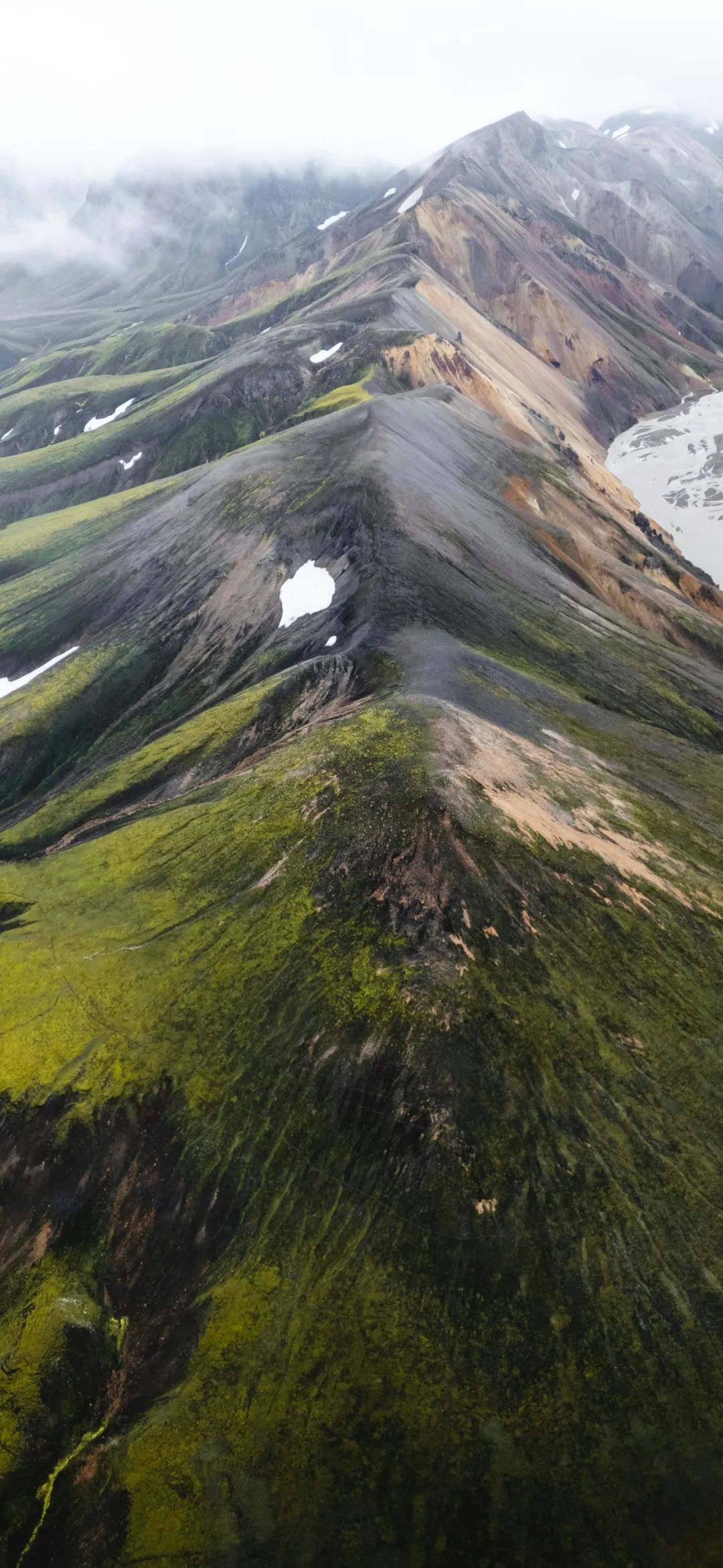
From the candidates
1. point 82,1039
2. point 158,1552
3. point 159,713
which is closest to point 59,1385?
point 158,1552

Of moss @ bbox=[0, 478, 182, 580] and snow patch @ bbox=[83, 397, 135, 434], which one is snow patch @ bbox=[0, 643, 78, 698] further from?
snow patch @ bbox=[83, 397, 135, 434]

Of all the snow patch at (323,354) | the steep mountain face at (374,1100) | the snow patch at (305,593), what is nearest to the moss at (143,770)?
the steep mountain face at (374,1100)

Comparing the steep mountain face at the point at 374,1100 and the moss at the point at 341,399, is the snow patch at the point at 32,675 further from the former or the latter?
the moss at the point at 341,399

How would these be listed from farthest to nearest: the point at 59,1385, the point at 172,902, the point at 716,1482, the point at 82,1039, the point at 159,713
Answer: the point at 159,713 < the point at 172,902 < the point at 82,1039 < the point at 59,1385 < the point at 716,1482

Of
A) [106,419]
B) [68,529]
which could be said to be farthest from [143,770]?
[106,419]

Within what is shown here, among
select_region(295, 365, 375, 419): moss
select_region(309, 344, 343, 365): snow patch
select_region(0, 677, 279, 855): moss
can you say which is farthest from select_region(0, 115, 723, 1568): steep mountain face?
select_region(309, 344, 343, 365): snow patch

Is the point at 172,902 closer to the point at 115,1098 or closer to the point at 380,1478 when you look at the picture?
the point at 115,1098
